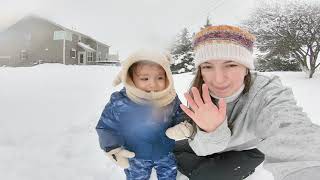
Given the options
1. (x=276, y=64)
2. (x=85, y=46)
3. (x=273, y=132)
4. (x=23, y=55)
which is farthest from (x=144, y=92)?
(x=85, y=46)

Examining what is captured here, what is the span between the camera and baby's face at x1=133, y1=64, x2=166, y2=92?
8.00 ft

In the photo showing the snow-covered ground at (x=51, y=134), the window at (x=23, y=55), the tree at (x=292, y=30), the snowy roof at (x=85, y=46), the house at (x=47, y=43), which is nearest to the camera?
the snow-covered ground at (x=51, y=134)

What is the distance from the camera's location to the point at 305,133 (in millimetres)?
1398

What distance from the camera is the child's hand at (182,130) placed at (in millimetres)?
2244

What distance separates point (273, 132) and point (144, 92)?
39.8 inches

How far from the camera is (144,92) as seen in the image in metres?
2.43

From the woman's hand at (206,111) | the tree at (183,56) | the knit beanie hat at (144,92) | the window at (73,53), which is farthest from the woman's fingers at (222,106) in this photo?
the window at (73,53)

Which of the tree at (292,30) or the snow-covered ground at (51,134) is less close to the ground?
the tree at (292,30)

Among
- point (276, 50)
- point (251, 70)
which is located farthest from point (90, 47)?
point (251, 70)

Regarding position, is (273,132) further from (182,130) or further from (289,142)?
(182,130)

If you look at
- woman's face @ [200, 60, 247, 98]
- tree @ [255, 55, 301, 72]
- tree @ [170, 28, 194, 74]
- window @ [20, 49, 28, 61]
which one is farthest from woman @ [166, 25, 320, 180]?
window @ [20, 49, 28, 61]

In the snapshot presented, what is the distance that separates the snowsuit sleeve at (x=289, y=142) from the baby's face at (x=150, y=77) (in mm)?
822

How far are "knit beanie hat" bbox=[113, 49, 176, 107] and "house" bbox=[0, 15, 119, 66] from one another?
23.1 metres

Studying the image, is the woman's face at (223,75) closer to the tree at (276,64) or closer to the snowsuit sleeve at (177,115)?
the snowsuit sleeve at (177,115)
